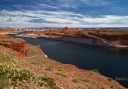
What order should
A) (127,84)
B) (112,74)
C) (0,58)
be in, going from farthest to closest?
(112,74) → (127,84) → (0,58)

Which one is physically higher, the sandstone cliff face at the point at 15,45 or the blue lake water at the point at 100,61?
the sandstone cliff face at the point at 15,45

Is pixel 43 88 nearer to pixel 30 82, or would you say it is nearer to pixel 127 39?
pixel 30 82

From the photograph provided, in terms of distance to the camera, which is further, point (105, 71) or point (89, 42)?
A: point (89, 42)

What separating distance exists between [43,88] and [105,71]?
93.6 feet

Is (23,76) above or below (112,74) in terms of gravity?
above

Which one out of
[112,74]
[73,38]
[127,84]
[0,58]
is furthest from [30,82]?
[73,38]

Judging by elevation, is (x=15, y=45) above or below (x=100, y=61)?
above

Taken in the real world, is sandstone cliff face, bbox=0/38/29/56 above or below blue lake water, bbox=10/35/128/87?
above

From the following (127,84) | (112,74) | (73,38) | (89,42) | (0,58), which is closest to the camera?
(0,58)

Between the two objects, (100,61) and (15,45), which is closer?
(15,45)

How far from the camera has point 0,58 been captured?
12375mm

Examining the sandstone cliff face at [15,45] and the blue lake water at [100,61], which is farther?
the blue lake water at [100,61]

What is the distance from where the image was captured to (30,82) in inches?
360

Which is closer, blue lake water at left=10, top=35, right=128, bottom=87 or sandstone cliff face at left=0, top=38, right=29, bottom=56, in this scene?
sandstone cliff face at left=0, top=38, right=29, bottom=56
